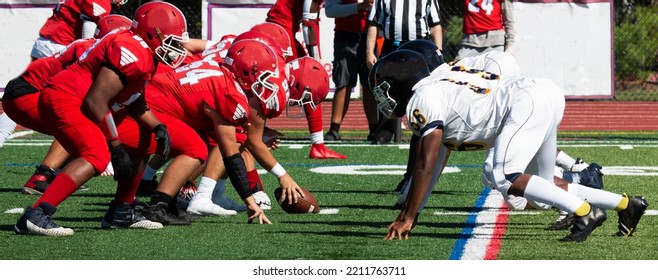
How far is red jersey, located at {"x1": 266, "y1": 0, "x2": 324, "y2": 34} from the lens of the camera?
1149cm

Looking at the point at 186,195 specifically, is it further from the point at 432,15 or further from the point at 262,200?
the point at 432,15

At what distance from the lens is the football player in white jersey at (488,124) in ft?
20.3

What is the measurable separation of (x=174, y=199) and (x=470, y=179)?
117 inches

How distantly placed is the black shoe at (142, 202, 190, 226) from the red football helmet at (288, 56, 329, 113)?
1332mm

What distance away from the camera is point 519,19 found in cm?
1673

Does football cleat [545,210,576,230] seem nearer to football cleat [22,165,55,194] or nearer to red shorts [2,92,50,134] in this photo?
red shorts [2,92,50,134]

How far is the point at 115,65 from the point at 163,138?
52 centimetres

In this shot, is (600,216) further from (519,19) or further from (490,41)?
(519,19)

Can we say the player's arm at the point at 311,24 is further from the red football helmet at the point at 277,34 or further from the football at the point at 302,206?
the football at the point at 302,206

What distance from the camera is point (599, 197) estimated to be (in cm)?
634

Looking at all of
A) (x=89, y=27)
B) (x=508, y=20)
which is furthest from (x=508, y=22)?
(x=89, y=27)

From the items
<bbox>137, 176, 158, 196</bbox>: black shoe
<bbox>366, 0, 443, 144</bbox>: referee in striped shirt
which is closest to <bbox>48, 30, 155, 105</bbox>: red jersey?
<bbox>137, 176, 158, 196</bbox>: black shoe

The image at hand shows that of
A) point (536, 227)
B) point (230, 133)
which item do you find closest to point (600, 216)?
point (536, 227)

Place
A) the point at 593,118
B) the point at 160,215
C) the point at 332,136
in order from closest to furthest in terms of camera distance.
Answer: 1. the point at 160,215
2. the point at 332,136
3. the point at 593,118
